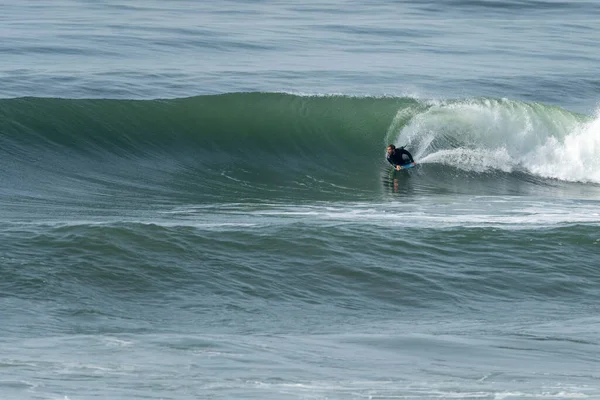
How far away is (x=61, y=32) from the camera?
114ft

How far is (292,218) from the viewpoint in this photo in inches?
620

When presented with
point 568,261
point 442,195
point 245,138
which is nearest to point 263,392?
point 568,261

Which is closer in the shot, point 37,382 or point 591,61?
point 37,382

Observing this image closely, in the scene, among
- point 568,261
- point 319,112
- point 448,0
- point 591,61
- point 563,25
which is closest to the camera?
point 568,261

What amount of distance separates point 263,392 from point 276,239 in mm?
5497

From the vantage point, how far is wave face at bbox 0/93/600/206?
1947cm

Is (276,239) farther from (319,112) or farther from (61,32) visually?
(61,32)

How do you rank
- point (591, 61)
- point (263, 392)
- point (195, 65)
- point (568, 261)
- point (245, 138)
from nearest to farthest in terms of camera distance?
point (263, 392) → point (568, 261) → point (245, 138) → point (195, 65) → point (591, 61)

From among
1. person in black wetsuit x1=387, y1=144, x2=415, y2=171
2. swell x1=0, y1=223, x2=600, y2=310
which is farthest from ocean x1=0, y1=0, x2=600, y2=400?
person in black wetsuit x1=387, y1=144, x2=415, y2=171

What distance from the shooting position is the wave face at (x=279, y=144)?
Answer: 1947 cm

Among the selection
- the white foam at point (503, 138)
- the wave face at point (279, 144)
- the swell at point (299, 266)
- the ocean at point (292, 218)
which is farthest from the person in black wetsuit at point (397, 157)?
the swell at point (299, 266)

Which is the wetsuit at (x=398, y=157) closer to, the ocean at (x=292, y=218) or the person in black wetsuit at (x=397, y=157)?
A: the person in black wetsuit at (x=397, y=157)

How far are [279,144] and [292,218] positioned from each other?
287 inches

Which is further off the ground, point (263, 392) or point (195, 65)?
point (195, 65)
